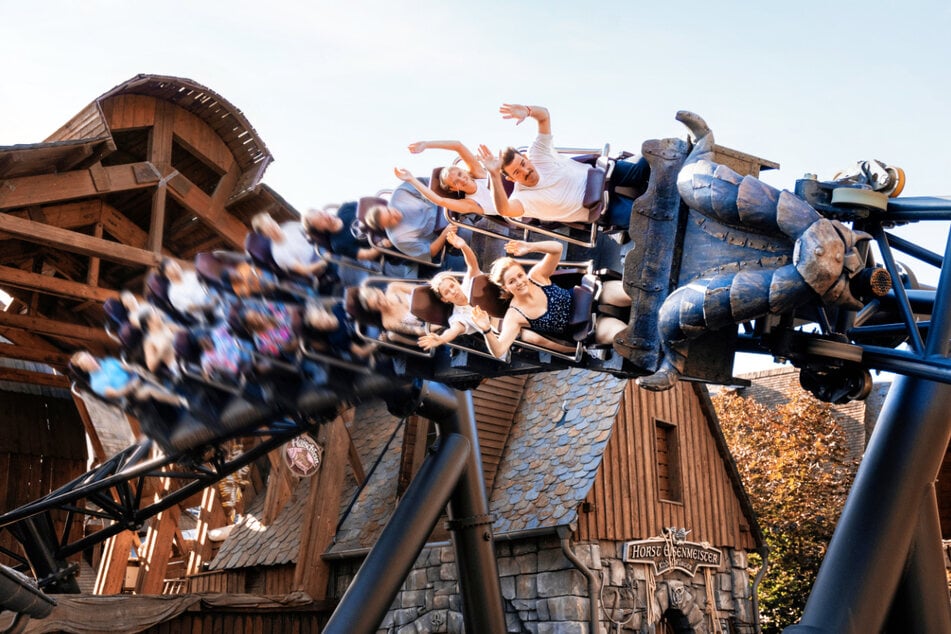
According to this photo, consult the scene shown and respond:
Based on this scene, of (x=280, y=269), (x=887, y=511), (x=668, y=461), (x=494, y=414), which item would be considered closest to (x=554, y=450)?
(x=494, y=414)

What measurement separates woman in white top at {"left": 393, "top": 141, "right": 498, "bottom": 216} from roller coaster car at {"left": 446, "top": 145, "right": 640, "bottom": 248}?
0.21 ft

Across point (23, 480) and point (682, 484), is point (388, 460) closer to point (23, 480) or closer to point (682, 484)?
point (682, 484)

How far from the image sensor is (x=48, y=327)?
12656 millimetres

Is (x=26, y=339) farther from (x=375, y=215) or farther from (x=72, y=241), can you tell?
(x=375, y=215)

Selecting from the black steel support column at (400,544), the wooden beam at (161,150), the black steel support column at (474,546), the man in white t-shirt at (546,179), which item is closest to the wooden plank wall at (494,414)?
the wooden beam at (161,150)

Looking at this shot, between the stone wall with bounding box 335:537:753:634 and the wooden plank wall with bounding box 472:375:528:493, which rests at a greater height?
the wooden plank wall with bounding box 472:375:528:493

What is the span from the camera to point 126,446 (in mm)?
9719

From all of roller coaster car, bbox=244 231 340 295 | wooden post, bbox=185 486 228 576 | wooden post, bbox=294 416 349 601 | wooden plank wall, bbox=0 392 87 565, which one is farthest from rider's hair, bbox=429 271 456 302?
wooden plank wall, bbox=0 392 87 565

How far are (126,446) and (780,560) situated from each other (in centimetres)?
1408

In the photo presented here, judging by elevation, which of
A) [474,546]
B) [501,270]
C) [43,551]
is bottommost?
[474,546]

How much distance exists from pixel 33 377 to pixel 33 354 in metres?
2.14

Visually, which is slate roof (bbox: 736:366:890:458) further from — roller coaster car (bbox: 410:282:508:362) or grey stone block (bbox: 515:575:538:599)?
roller coaster car (bbox: 410:282:508:362)

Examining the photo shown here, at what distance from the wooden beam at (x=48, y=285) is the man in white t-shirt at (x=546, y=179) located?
247 inches

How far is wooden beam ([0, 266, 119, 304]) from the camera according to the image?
1093 centimetres
